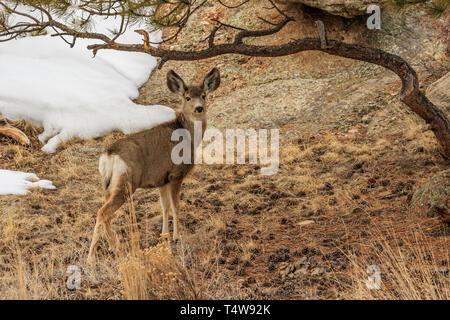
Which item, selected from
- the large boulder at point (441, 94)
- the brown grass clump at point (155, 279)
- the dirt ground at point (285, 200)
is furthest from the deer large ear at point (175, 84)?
the large boulder at point (441, 94)

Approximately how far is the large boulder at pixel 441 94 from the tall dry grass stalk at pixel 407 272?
5.71m

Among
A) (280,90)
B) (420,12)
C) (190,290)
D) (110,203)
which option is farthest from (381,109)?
(190,290)

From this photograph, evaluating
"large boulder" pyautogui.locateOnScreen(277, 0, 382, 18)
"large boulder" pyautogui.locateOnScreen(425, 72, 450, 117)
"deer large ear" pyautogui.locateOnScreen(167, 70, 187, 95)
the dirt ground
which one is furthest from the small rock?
"large boulder" pyautogui.locateOnScreen(277, 0, 382, 18)

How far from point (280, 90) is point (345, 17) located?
115 inches

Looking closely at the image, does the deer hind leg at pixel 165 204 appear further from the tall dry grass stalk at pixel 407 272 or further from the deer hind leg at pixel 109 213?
the tall dry grass stalk at pixel 407 272

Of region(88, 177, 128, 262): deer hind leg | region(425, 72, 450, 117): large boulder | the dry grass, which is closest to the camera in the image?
the dry grass

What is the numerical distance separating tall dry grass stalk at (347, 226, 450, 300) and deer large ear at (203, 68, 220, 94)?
3927mm

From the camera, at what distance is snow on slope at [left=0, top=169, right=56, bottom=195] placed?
1137 centimetres

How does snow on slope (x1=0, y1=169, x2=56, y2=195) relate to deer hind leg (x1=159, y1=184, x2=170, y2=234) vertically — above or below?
above

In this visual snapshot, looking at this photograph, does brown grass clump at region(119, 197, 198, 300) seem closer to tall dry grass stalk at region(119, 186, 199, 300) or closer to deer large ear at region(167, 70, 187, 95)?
tall dry grass stalk at region(119, 186, 199, 300)

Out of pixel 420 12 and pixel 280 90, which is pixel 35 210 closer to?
pixel 280 90
